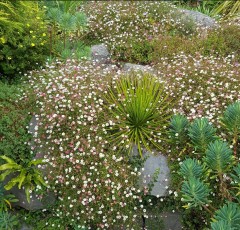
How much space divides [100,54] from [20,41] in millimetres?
1591

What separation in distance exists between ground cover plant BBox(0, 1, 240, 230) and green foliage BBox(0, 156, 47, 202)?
1 cm

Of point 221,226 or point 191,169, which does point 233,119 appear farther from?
point 221,226

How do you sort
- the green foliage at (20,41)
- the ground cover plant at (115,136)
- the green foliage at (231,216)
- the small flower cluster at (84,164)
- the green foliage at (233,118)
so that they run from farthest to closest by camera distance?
the green foliage at (20,41), the small flower cluster at (84,164), the ground cover plant at (115,136), the green foliage at (233,118), the green foliage at (231,216)

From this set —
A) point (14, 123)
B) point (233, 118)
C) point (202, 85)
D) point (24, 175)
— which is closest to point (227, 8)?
point (202, 85)

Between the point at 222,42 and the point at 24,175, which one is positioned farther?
the point at 222,42

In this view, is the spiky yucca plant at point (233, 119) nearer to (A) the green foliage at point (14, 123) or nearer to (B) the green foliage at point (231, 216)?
(B) the green foliage at point (231, 216)

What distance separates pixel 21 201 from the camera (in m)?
4.64

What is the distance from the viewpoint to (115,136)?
4.55 metres

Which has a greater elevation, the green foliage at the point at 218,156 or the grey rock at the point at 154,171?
the green foliage at the point at 218,156

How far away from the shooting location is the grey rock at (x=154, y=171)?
Answer: 429 centimetres

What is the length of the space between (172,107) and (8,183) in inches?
93.3

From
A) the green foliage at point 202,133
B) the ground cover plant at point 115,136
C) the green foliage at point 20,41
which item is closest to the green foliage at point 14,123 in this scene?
the ground cover plant at point 115,136

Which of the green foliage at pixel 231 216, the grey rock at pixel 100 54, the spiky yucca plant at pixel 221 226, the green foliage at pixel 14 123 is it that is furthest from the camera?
the grey rock at pixel 100 54

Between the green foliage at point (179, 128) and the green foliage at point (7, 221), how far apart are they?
7.45 ft
